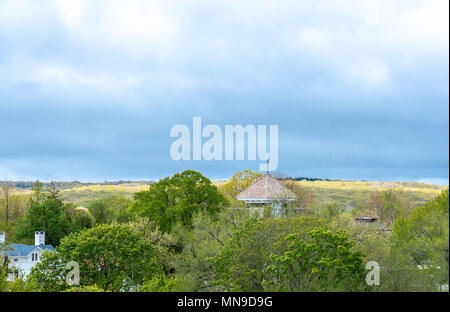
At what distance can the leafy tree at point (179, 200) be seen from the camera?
4988 cm

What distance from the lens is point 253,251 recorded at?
28.8 meters

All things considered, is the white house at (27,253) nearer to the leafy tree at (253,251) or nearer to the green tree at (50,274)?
the green tree at (50,274)

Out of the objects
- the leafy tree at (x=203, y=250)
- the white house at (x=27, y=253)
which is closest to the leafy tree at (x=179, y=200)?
the leafy tree at (x=203, y=250)

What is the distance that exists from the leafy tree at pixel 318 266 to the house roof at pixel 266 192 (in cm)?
2625

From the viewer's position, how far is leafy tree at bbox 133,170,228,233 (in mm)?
49875

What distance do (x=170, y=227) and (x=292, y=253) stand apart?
26.6 meters

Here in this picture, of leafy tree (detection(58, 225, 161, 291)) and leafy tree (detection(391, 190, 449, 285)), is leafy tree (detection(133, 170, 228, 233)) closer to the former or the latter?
leafy tree (detection(58, 225, 161, 291))

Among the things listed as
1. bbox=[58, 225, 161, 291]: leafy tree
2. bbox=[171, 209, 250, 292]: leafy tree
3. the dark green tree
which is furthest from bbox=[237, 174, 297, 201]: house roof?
bbox=[58, 225, 161, 291]: leafy tree

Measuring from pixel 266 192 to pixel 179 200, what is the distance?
29.4ft

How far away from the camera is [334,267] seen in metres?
25.0

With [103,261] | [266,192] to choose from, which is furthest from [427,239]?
[266,192]

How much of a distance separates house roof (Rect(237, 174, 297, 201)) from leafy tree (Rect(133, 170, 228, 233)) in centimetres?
319

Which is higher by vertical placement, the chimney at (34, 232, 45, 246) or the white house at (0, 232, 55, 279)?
the chimney at (34, 232, 45, 246)
